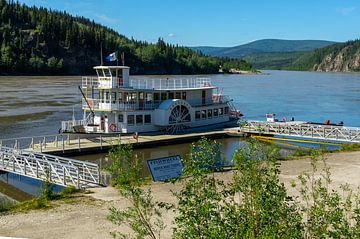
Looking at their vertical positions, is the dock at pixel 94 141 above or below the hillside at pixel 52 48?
below

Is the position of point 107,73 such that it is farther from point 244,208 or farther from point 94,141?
point 244,208

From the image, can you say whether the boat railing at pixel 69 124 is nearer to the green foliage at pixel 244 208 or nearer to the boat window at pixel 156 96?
the boat window at pixel 156 96

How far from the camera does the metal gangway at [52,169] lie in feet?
71.1

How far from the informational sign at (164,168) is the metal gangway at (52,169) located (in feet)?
10.00

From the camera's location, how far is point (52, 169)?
22.6 m

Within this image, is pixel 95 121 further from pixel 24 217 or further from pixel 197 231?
pixel 197 231

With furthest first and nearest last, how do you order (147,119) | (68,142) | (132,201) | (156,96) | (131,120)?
(156,96)
(147,119)
(131,120)
(68,142)
(132,201)

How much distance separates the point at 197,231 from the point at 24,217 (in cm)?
1002

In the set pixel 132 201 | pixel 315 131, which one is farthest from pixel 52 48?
pixel 132 201

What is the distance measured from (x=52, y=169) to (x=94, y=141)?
40.5 feet

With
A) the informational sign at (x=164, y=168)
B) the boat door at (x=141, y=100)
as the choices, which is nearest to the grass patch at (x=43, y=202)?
the informational sign at (x=164, y=168)

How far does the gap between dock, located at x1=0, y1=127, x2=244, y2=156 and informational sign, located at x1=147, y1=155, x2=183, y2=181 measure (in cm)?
903

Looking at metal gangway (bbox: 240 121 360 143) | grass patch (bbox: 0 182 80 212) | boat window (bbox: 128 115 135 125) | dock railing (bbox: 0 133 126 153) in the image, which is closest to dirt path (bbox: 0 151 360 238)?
grass patch (bbox: 0 182 80 212)

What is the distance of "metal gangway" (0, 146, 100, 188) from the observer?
21656mm
